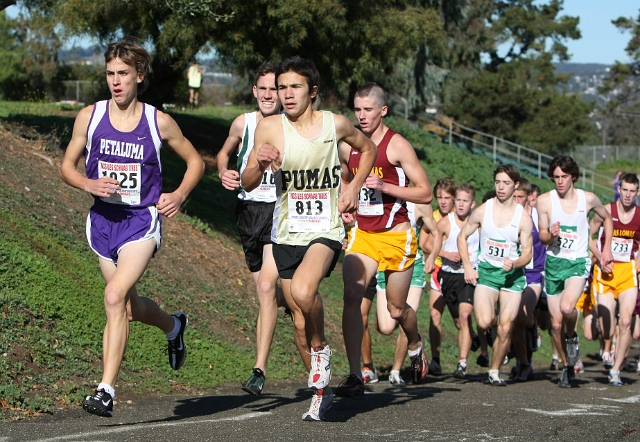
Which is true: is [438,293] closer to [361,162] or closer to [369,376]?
[369,376]

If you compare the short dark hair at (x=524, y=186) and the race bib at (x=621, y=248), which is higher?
the short dark hair at (x=524, y=186)

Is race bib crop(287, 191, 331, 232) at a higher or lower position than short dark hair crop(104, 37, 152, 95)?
lower

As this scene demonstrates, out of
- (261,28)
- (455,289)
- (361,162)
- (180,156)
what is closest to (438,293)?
(455,289)

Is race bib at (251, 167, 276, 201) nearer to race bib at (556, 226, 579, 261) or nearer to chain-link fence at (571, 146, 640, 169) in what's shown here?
race bib at (556, 226, 579, 261)

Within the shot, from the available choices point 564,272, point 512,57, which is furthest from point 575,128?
point 564,272

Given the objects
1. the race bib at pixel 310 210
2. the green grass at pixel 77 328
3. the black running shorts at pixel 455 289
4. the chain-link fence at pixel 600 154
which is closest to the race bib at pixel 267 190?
the race bib at pixel 310 210

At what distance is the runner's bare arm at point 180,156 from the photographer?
7.36 meters

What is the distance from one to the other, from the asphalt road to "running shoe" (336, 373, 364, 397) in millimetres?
120

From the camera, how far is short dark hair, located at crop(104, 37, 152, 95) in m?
7.39

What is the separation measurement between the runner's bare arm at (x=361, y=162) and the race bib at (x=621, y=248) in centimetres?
705

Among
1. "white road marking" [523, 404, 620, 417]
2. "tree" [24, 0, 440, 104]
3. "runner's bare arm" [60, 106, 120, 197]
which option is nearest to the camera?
"runner's bare arm" [60, 106, 120, 197]

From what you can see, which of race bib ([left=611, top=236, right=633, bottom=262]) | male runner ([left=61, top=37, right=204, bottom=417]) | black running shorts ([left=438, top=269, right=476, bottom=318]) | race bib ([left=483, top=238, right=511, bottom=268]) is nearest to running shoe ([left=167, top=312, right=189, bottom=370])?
male runner ([left=61, top=37, right=204, bottom=417])

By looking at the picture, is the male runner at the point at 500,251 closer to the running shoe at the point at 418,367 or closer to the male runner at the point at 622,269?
the running shoe at the point at 418,367

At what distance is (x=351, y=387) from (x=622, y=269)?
262 inches
